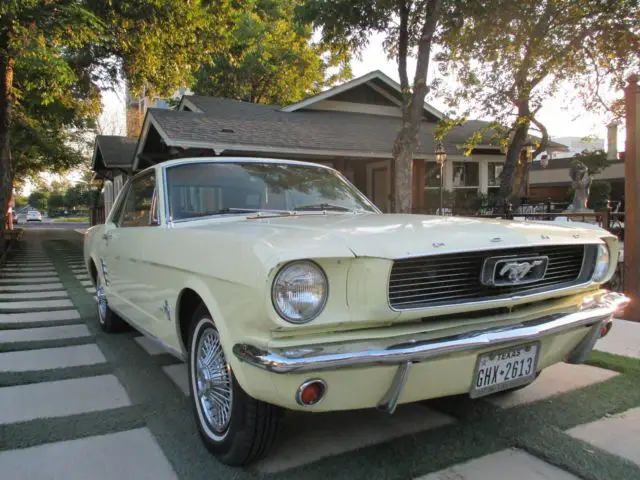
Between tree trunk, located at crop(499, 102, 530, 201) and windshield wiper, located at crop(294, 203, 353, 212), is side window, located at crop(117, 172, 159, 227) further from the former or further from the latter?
tree trunk, located at crop(499, 102, 530, 201)

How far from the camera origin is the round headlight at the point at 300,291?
201cm

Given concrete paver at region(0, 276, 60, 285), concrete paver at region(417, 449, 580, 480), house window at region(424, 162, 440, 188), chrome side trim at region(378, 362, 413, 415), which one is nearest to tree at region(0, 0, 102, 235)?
concrete paver at region(0, 276, 60, 285)

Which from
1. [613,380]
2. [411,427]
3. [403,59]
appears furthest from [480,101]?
[411,427]

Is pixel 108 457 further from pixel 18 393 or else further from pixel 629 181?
pixel 629 181

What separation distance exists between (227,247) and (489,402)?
200 cm

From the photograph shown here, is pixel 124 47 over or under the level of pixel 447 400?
over

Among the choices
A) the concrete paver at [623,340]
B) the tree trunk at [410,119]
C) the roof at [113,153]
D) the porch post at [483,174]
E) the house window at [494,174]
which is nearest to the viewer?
the concrete paver at [623,340]

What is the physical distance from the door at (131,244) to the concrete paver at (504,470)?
86.3 inches

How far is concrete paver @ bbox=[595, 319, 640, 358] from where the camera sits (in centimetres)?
420

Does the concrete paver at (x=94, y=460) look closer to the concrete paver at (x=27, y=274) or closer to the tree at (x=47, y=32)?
the tree at (x=47, y=32)

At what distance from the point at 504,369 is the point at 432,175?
15063 mm

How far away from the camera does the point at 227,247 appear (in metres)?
2.31

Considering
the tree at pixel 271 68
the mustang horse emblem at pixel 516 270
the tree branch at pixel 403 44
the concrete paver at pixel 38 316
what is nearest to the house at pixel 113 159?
the tree at pixel 271 68

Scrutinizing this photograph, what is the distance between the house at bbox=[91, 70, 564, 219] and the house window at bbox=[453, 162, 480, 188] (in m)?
0.03
